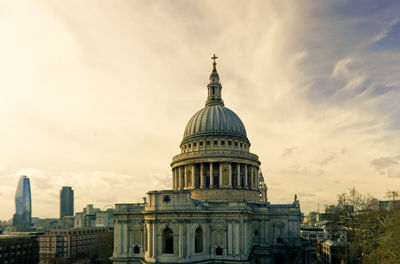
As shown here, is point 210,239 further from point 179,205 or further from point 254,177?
point 254,177

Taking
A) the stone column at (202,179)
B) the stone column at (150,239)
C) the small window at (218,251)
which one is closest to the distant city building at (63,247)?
the stone column at (202,179)

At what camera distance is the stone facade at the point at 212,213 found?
5556 centimetres

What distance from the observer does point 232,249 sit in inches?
2206

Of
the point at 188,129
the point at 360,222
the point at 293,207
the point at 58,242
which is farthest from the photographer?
the point at 58,242

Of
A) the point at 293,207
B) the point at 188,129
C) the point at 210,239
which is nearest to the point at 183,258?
the point at 210,239

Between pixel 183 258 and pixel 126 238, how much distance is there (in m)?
12.4

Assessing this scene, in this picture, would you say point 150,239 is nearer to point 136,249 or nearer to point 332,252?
point 136,249

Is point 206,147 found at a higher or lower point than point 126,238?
higher

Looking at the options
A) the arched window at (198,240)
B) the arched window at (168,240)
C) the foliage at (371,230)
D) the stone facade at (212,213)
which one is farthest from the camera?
the arched window at (198,240)

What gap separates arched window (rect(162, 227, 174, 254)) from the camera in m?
56.3

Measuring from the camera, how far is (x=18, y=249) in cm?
8756

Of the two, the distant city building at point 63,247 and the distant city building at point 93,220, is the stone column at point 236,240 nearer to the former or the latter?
the distant city building at point 63,247

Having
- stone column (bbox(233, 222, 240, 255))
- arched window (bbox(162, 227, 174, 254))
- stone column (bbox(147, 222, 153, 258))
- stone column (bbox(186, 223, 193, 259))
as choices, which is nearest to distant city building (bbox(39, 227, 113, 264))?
stone column (bbox(147, 222, 153, 258))

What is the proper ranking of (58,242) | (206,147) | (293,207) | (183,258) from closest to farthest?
1. (183,258)
2. (293,207)
3. (206,147)
4. (58,242)
